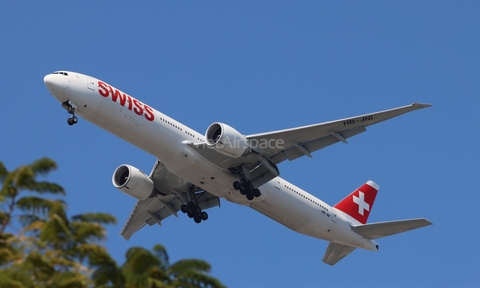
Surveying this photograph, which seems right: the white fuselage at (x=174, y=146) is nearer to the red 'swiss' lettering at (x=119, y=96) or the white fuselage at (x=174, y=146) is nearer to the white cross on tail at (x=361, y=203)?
the red 'swiss' lettering at (x=119, y=96)

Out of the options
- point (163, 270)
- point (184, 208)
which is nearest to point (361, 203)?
point (184, 208)

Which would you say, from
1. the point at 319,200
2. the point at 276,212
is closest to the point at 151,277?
the point at 276,212

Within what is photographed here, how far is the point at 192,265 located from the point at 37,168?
5.18 m

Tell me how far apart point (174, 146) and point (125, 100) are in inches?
133

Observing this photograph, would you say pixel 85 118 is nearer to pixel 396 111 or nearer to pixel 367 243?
pixel 396 111

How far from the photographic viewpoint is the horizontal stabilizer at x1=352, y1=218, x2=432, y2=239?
41094mm

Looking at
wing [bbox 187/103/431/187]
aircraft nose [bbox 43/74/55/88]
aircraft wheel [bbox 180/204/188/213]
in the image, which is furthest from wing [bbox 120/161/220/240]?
aircraft nose [bbox 43/74/55/88]

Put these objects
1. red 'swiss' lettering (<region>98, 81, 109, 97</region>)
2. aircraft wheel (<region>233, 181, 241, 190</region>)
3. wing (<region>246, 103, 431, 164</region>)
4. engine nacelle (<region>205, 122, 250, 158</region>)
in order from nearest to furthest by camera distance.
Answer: red 'swiss' lettering (<region>98, 81, 109, 97</region>) < engine nacelle (<region>205, 122, 250, 158</region>) < wing (<region>246, 103, 431, 164</region>) < aircraft wheel (<region>233, 181, 241, 190</region>)

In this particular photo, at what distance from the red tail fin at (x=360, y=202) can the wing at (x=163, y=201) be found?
823 cm

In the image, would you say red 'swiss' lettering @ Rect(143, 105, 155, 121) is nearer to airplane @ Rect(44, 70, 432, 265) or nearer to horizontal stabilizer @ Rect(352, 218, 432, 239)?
airplane @ Rect(44, 70, 432, 265)

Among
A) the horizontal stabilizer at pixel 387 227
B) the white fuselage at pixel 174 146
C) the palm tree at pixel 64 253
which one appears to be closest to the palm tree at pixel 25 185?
the palm tree at pixel 64 253

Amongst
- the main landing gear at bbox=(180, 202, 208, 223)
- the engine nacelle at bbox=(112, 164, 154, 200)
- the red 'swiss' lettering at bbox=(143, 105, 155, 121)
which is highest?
the red 'swiss' lettering at bbox=(143, 105, 155, 121)

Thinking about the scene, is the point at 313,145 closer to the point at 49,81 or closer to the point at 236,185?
the point at 236,185

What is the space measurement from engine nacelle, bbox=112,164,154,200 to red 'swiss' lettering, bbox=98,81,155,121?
6.09 metres
